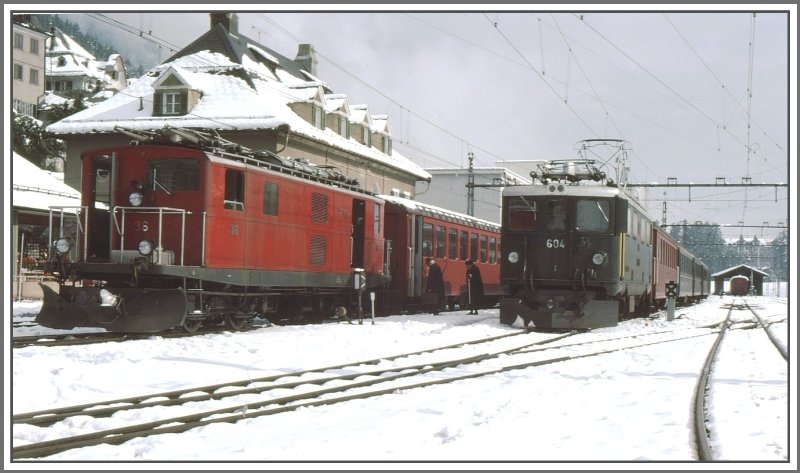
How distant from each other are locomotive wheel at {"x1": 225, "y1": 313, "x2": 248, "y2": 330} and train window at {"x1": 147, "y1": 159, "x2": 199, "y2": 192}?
2.83 m

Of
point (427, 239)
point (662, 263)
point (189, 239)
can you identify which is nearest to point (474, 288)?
point (427, 239)

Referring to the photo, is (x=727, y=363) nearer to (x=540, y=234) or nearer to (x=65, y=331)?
(x=540, y=234)

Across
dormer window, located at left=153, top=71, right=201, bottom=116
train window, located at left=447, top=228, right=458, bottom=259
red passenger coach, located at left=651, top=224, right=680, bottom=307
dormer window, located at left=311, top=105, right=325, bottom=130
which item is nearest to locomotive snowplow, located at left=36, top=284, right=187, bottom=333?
train window, located at left=447, top=228, right=458, bottom=259

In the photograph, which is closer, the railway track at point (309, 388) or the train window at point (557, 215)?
the railway track at point (309, 388)

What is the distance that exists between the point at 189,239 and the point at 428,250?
39.6ft

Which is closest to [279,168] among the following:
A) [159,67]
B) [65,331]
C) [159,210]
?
[159,210]

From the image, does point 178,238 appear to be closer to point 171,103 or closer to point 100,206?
point 100,206

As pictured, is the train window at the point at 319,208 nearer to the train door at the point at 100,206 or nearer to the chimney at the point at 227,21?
the train door at the point at 100,206

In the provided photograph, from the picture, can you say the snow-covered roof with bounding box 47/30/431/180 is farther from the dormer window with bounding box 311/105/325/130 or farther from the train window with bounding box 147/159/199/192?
the train window with bounding box 147/159/199/192

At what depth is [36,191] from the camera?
27062mm

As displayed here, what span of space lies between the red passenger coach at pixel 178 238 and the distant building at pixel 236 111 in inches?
625

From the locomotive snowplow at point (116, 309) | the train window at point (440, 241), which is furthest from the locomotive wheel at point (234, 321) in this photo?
the train window at point (440, 241)

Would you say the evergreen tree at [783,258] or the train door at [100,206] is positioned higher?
the train door at [100,206]

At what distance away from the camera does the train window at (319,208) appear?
1917cm
